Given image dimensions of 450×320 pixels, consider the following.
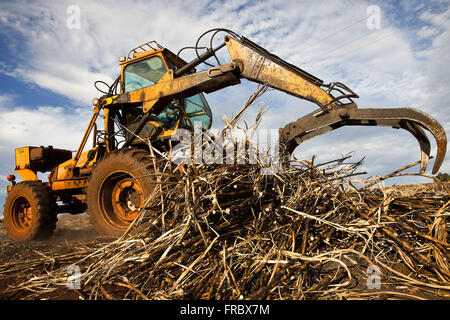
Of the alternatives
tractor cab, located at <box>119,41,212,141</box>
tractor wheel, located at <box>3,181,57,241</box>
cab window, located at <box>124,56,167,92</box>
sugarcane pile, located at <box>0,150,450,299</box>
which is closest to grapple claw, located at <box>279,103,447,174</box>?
sugarcane pile, located at <box>0,150,450,299</box>

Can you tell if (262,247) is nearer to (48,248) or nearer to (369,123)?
(369,123)

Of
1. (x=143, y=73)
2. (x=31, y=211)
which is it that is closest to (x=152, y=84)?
(x=143, y=73)

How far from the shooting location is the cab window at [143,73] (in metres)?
4.72

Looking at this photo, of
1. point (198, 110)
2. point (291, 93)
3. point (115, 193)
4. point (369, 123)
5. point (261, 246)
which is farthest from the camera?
point (198, 110)

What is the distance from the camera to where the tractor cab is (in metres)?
A: 4.60

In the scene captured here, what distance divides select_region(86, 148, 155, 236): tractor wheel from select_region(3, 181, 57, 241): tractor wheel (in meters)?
1.93

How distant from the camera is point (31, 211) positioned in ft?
17.6

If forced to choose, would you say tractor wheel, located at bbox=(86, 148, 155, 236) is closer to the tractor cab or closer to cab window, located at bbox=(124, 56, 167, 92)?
the tractor cab

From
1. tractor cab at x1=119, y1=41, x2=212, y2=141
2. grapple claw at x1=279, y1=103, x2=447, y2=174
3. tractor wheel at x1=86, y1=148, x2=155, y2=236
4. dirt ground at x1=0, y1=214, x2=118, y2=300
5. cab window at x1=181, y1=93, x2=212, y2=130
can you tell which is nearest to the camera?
dirt ground at x1=0, y1=214, x2=118, y2=300

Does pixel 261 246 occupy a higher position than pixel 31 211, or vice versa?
pixel 261 246

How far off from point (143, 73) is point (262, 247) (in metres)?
4.18

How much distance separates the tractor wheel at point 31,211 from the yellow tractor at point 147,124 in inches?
0.7

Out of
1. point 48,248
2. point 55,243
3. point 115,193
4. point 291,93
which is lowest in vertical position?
point 55,243
